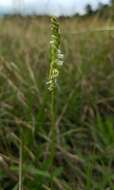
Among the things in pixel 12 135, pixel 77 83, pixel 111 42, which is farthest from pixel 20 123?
pixel 111 42

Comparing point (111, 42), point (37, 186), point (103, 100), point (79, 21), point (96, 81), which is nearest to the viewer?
point (37, 186)

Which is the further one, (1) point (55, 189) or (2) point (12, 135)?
(2) point (12, 135)

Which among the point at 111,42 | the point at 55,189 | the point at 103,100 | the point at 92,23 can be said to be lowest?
the point at 55,189

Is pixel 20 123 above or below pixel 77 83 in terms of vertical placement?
below

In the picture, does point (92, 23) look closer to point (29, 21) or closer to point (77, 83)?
point (29, 21)

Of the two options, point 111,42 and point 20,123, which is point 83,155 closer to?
point 20,123

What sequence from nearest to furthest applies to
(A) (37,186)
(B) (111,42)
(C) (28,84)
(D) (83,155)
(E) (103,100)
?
(A) (37,186) < (D) (83,155) < (C) (28,84) < (E) (103,100) < (B) (111,42)
